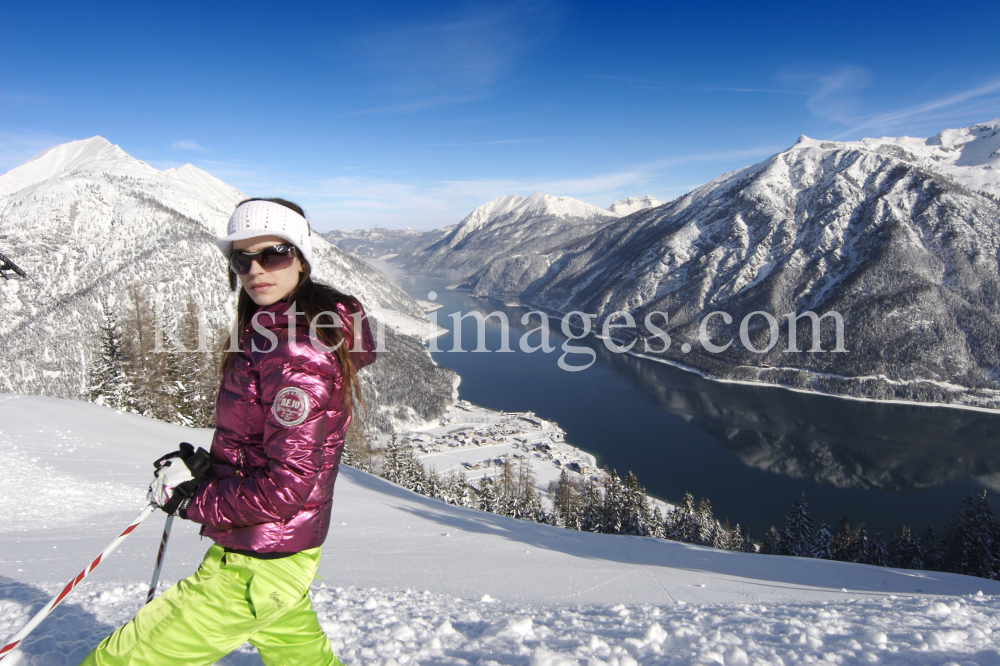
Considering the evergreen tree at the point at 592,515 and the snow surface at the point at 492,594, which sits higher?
the snow surface at the point at 492,594

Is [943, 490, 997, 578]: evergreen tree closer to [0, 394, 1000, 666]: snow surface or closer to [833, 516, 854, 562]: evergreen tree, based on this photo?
[833, 516, 854, 562]: evergreen tree

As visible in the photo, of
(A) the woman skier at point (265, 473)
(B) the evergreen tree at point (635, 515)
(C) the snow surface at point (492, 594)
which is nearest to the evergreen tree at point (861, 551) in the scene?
(B) the evergreen tree at point (635, 515)

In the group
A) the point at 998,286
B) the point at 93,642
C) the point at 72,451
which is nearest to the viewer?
the point at 93,642

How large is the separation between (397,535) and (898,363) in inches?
4810

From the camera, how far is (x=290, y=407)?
1.80 metres

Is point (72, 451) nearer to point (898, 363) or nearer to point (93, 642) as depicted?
point (93, 642)

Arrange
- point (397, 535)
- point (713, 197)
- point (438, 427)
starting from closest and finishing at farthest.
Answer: point (397, 535), point (438, 427), point (713, 197)

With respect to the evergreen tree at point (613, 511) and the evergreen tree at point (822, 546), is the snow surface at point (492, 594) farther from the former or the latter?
the evergreen tree at point (822, 546)

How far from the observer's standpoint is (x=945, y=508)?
4719 centimetres

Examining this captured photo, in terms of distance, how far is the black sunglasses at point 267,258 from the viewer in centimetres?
215

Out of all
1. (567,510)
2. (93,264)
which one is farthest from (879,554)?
(93,264)

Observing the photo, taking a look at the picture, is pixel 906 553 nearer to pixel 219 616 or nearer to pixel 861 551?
pixel 861 551

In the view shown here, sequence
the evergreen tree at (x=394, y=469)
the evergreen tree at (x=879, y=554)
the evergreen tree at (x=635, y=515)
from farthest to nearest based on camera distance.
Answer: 1. the evergreen tree at (x=879, y=554)
2. the evergreen tree at (x=394, y=469)
3. the evergreen tree at (x=635, y=515)

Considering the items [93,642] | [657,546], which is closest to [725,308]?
[657,546]
